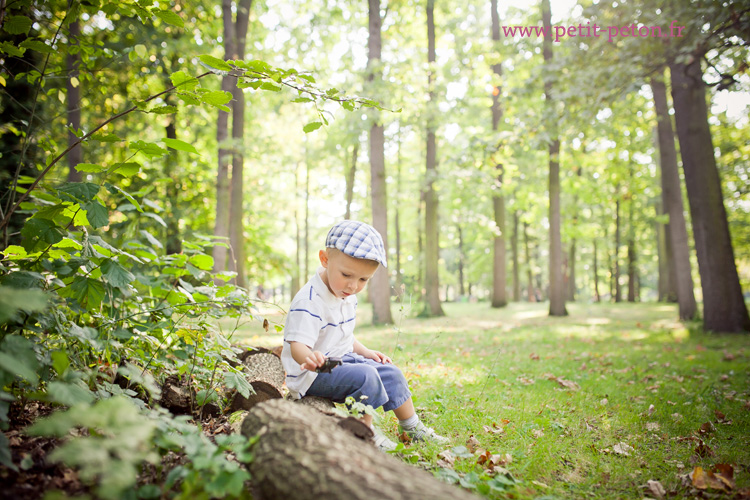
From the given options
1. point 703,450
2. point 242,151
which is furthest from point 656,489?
point 242,151

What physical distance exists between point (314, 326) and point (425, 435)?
1.09 meters

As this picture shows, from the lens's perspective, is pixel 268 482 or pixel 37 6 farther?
pixel 37 6

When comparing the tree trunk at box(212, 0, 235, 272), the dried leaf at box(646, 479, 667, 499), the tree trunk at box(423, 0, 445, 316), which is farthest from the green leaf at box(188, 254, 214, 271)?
the tree trunk at box(423, 0, 445, 316)

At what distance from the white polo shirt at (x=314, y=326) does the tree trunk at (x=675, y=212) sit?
10924 mm

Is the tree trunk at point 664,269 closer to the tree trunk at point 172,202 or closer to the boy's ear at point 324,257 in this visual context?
the tree trunk at point 172,202

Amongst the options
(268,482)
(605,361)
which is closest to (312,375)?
(268,482)

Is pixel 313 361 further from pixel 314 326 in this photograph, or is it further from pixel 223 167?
pixel 223 167

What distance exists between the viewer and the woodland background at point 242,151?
2.30 m

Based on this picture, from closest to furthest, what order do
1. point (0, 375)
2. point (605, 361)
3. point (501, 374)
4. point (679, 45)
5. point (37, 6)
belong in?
point (0, 375) < point (37, 6) < point (501, 374) < point (605, 361) < point (679, 45)

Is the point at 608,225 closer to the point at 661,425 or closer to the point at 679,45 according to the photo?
the point at 679,45

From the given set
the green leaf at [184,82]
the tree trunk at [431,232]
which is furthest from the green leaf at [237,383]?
the tree trunk at [431,232]

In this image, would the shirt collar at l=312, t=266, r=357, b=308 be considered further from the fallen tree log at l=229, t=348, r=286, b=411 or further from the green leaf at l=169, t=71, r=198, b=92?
the green leaf at l=169, t=71, r=198, b=92

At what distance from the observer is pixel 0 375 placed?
147 cm

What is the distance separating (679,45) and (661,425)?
709 cm
